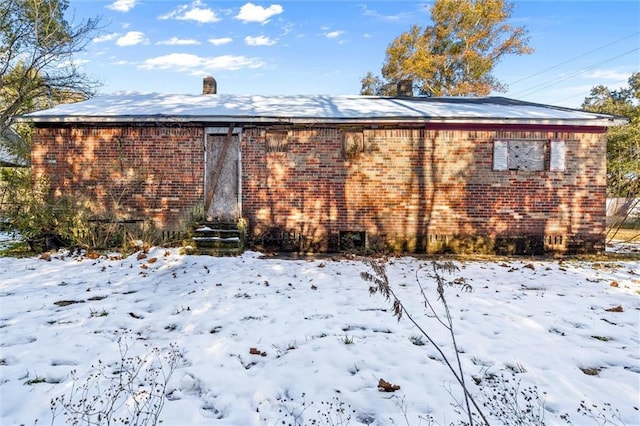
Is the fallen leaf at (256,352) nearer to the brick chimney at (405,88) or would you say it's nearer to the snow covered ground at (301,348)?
the snow covered ground at (301,348)

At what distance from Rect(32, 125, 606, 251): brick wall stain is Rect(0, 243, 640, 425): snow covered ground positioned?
326cm

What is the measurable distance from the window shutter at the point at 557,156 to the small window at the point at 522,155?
0.17 feet

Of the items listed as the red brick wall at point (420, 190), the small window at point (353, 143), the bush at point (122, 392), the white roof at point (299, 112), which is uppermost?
the white roof at point (299, 112)

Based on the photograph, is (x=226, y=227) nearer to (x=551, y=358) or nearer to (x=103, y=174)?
(x=103, y=174)

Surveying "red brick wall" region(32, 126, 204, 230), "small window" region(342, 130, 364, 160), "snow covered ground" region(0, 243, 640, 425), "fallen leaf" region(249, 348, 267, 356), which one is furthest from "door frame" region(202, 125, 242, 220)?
"fallen leaf" region(249, 348, 267, 356)

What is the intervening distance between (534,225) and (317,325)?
772 centimetres

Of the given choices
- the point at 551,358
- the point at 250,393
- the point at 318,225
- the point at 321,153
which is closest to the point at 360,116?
the point at 321,153

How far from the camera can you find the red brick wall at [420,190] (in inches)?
347

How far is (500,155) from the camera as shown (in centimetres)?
881

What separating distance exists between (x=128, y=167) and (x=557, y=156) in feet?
37.3

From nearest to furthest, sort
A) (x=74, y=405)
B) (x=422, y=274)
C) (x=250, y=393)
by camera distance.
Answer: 1. (x=74, y=405)
2. (x=250, y=393)
3. (x=422, y=274)

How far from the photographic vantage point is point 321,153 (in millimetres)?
8898

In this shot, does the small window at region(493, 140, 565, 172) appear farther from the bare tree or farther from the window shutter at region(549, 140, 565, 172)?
the bare tree

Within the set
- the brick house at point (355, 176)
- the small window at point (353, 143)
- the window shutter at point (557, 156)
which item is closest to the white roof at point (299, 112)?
the brick house at point (355, 176)
